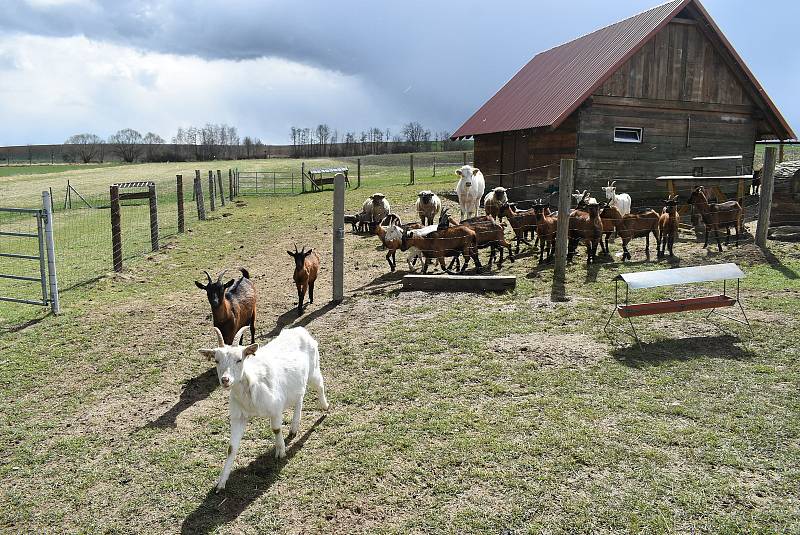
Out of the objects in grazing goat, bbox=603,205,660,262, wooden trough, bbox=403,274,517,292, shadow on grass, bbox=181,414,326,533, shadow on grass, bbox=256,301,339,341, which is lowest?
shadow on grass, bbox=181,414,326,533

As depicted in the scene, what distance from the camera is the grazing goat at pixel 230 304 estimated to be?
691cm

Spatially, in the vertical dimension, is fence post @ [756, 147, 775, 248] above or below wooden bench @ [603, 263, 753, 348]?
above

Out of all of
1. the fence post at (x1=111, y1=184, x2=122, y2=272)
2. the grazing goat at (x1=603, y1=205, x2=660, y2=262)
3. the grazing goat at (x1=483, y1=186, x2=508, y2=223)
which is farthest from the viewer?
the grazing goat at (x1=483, y1=186, x2=508, y2=223)

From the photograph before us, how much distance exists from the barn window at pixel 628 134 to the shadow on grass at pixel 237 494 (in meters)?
16.8

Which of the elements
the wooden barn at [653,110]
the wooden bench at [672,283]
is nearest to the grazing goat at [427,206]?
the wooden barn at [653,110]

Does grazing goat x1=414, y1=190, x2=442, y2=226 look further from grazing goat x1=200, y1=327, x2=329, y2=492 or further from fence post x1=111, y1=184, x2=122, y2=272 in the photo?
grazing goat x1=200, y1=327, x2=329, y2=492

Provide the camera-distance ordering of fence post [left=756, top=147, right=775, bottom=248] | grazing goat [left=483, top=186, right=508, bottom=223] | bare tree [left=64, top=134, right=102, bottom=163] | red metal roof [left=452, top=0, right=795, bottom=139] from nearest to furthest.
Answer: fence post [left=756, top=147, right=775, bottom=248] < grazing goat [left=483, top=186, right=508, bottom=223] < red metal roof [left=452, top=0, right=795, bottom=139] < bare tree [left=64, top=134, right=102, bottom=163]

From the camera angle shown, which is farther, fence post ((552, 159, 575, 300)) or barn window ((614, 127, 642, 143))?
barn window ((614, 127, 642, 143))

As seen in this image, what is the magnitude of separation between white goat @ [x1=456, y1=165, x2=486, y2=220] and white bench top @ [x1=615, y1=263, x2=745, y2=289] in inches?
370

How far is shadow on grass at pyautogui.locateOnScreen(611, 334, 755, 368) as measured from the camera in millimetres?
6844

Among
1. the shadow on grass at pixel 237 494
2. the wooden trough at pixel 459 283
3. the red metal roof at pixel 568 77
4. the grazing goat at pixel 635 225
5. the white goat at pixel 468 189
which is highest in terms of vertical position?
the red metal roof at pixel 568 77

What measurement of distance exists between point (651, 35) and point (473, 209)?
7976 millimetres

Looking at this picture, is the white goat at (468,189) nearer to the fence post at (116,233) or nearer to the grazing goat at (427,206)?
the grazing goat at (427,206)

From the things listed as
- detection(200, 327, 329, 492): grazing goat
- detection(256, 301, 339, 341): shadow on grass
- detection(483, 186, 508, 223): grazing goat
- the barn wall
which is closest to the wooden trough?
detection(256, 301, 339, 341): shadow on grass
